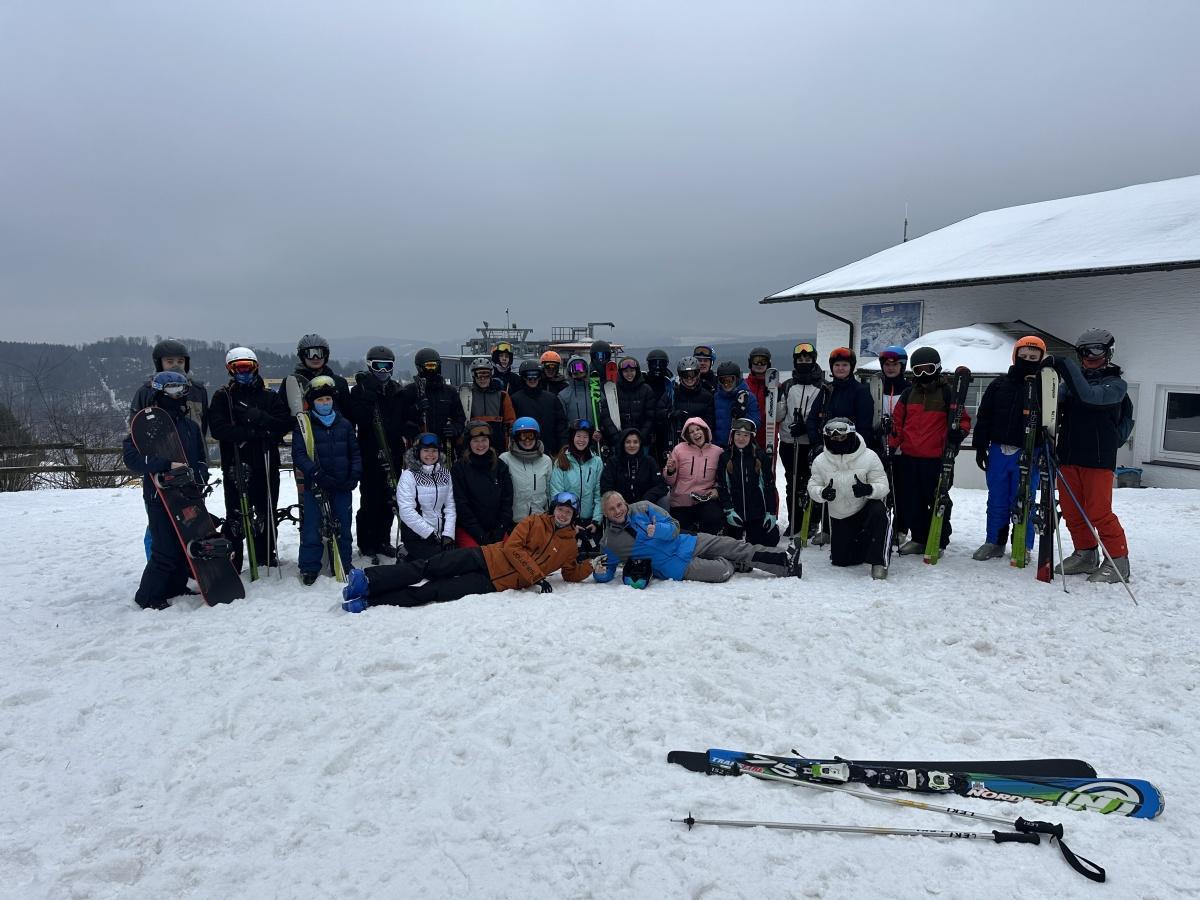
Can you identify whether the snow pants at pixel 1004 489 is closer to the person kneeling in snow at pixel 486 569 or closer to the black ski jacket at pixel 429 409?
the person kneeling in snow at pixel 486 569

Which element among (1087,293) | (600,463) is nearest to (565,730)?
(600,463)

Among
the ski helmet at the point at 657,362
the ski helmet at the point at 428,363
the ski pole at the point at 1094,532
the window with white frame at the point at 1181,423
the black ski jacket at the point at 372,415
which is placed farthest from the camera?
the window with white frame at the point at 1181,423

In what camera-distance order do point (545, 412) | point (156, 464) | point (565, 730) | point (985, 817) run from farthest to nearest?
1. point (545, 412)
2. point (156, 464)
3. point (565, 730)
4. point (985, 817)

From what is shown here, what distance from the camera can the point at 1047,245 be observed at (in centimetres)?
1592

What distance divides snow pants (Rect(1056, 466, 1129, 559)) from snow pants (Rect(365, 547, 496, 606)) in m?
2.17

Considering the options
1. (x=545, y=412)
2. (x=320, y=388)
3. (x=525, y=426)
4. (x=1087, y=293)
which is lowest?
(x=525, y=426)

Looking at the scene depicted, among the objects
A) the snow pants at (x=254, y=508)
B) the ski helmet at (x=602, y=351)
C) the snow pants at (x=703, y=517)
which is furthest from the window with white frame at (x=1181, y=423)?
the snow pants at (x=254, y=508)

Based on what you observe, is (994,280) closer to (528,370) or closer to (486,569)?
(528,370)

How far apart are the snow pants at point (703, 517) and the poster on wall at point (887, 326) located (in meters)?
12.0

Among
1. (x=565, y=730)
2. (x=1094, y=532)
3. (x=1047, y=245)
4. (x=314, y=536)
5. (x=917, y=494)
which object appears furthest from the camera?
(x=1047, y=245)

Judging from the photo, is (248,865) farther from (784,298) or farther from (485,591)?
(784,298)

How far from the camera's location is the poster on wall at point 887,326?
672 inches

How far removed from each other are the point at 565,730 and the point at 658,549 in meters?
2.76

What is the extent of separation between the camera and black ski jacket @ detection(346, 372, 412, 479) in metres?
7.12
